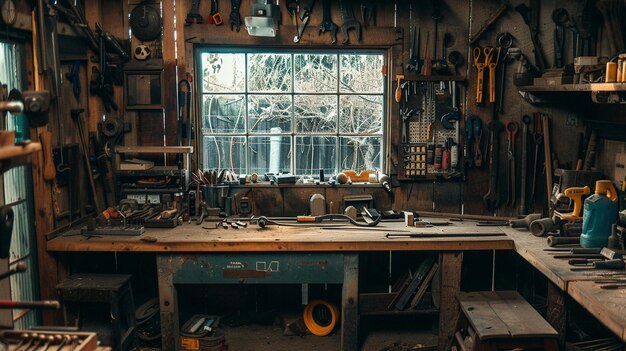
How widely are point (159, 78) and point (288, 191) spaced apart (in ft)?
4.07

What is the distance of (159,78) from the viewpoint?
4.60 m

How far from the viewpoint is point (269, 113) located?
4.76 meters

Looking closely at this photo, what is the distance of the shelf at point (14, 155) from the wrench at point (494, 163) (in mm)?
3308

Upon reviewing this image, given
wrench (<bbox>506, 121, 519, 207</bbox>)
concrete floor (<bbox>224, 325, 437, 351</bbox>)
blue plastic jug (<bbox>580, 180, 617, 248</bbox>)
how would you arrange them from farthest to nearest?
wrench (<bbox>506, 121, 519, 207</bbox>), concrete floor (<bbox>224, 325, 437, 351</bbox>), blue plastic jug (<bbox>580, 180, 617, 248</bbox>)

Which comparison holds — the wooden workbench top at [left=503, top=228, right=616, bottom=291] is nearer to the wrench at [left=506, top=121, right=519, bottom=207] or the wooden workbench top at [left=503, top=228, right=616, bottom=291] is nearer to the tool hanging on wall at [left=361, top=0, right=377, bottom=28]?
the wrench at [left=506, top=121, right=519, bottom=207]

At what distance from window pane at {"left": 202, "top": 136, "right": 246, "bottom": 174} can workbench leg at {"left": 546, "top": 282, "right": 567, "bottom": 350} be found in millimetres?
2394

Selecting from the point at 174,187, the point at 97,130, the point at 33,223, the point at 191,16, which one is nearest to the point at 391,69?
the point at 191,16

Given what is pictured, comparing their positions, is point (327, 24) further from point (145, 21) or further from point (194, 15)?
point (145, 21)

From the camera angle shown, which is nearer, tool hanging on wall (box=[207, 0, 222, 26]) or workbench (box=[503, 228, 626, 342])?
workbench (box=[503, 228, 626, 342])

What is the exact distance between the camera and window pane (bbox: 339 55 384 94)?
471cm

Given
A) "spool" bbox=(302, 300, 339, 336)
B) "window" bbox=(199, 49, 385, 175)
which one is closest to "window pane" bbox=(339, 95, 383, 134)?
"window" bbox=(199, 49, 385, 175)

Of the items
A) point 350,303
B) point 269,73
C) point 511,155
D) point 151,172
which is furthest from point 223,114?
point 511,155

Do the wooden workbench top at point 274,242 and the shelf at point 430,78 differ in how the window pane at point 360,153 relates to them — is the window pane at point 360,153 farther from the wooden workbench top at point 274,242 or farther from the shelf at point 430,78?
the wooden workbench top at point 274,242

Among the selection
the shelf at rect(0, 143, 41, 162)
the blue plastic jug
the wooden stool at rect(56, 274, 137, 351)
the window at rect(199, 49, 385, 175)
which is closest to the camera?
the shelf at rect(0, 143, 41, 162)
